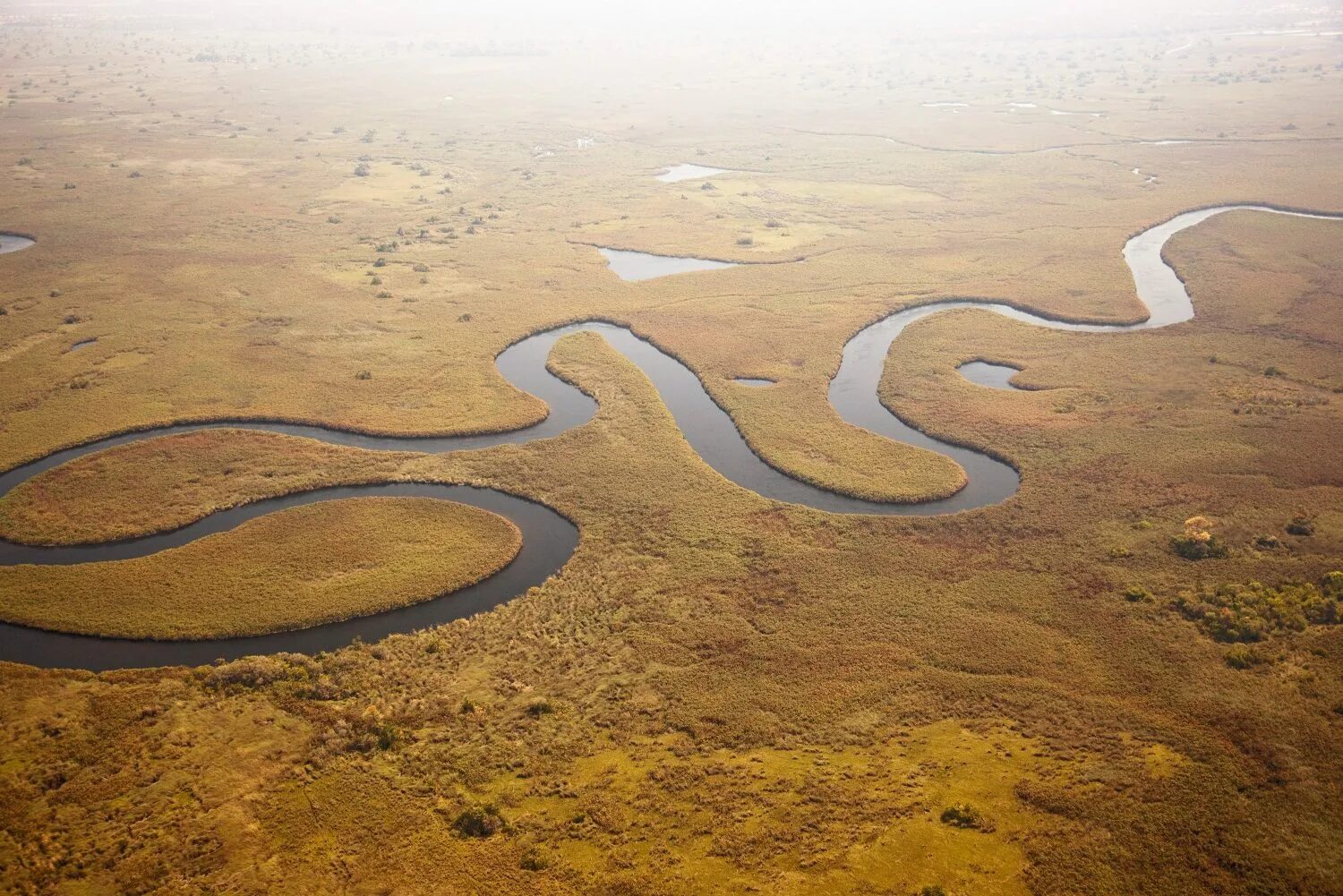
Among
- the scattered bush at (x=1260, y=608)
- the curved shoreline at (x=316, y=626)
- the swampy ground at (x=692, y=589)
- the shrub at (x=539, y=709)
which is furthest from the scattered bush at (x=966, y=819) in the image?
the curved shoreline at (x=316, y=626)

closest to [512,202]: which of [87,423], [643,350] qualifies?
[643,350]

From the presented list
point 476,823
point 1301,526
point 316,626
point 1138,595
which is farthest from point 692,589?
point 1301,526

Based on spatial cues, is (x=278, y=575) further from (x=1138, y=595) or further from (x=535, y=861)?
(x=1138, y=595)

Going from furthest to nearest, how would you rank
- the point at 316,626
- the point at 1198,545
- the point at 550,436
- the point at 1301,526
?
the point at 550,436, the point at 1301,526, the point at 1198,545, the point at 316,626

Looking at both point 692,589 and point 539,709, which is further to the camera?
point 692,589

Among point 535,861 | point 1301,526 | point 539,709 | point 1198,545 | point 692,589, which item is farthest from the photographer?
point 1301,526

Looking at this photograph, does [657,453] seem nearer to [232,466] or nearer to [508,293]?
[232,466]

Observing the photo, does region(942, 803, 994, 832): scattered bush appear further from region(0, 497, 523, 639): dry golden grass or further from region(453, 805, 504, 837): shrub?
region(0, 497, 523, 639): dry golden grass

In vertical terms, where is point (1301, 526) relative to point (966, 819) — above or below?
above
